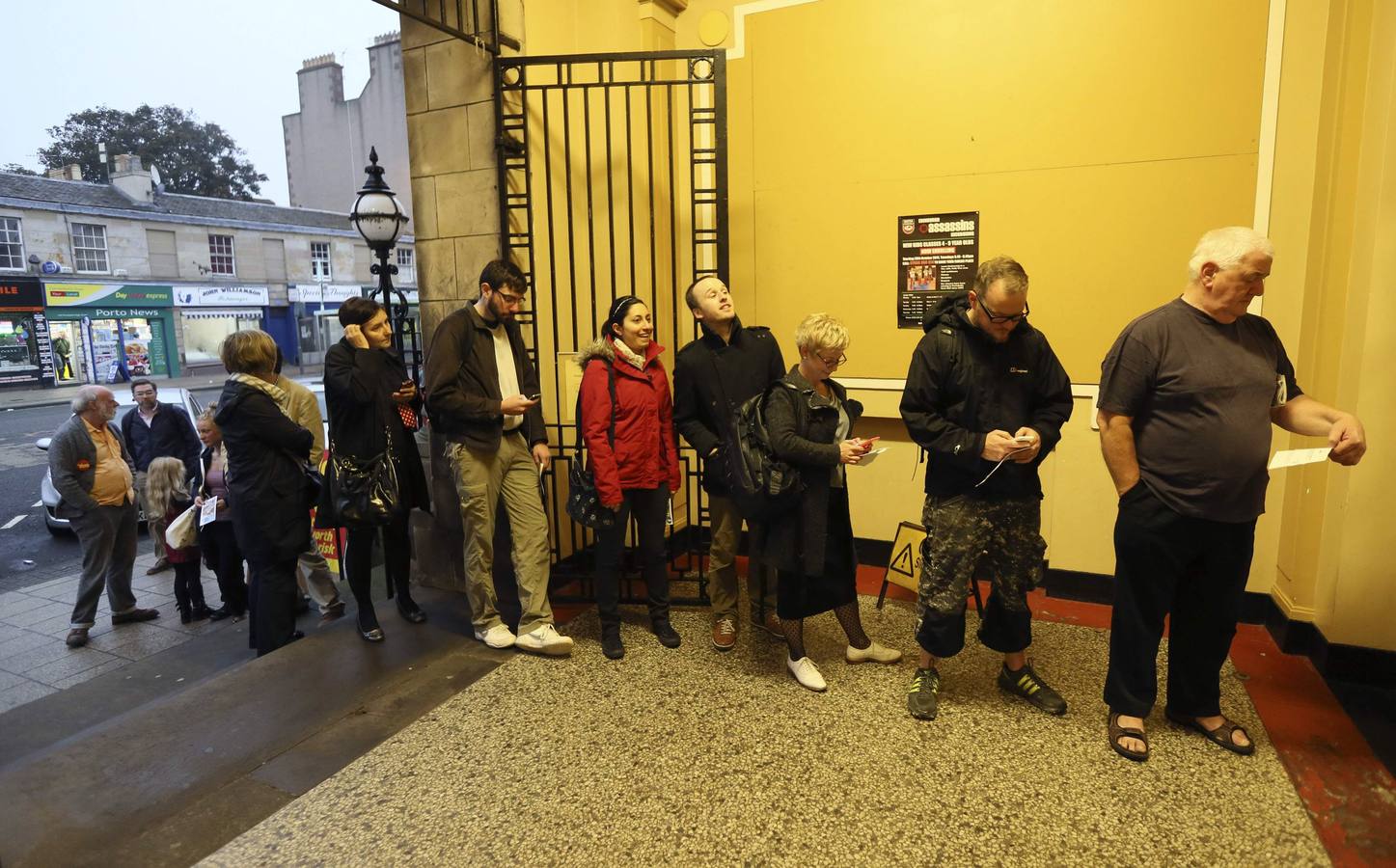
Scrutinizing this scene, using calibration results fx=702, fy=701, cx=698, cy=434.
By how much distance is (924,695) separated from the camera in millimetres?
2504

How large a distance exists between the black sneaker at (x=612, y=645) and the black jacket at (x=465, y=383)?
96cm

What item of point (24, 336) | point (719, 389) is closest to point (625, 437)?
point (719, 389)

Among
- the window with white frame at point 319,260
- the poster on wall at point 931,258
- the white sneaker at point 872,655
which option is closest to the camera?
the white sneaker at point 872,655

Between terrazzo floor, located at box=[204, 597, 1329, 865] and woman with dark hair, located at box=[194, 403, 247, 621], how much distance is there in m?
2.45

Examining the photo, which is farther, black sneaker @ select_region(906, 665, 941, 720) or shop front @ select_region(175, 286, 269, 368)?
shop front @ select_region(175, 286, 269, 368)

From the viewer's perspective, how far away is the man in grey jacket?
4254 mm

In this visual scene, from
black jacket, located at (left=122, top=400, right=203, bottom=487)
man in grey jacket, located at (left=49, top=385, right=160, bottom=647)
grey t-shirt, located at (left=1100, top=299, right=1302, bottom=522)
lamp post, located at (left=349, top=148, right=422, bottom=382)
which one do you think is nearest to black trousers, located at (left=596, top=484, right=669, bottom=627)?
grey t-shirt, located at (left=1100, top=299, right=1302, bottom=522)

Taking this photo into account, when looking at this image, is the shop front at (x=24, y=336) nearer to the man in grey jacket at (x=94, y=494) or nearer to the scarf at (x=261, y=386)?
the man in grey jacket at (x=94, y=494)

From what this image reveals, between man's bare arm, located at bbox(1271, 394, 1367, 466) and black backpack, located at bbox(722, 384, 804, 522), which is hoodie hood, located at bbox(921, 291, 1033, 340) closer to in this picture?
black backpack, located at bbox(722, 384, 804, 522)

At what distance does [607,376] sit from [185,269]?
260 inches

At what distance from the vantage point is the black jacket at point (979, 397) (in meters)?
2.34

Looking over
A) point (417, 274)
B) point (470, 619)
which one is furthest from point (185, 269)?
point (470, 619)

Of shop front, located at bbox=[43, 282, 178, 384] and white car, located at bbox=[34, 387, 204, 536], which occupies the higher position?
shop front, located at bbox=[43, 282, 178, 384]

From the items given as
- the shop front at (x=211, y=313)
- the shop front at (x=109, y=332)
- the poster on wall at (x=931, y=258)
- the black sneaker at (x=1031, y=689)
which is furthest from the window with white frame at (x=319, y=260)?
the black sneaker at (x=1031, y=689)
